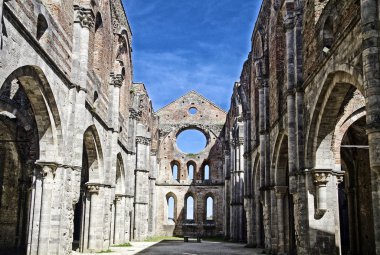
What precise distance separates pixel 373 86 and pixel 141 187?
2683cm

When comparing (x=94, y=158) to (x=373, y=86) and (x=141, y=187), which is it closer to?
(x=141, y=187)

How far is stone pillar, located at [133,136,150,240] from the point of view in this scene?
110 ft

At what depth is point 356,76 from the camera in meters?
10.6

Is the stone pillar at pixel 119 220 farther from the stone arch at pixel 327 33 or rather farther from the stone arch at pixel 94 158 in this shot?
the stone arch at pixel 327 33

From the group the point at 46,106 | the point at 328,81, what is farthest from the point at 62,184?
the point at 328,81

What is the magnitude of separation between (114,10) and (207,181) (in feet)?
77.3

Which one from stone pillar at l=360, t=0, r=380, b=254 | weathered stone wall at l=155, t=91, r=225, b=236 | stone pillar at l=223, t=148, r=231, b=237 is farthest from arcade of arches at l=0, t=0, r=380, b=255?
weathered stone wall at l=155, t=91, r=225, b=236

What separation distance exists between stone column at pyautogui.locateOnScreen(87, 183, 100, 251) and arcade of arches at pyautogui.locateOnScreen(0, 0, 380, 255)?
52mm

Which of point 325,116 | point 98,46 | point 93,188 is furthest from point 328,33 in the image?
point 93,188

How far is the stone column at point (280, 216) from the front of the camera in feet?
59.2

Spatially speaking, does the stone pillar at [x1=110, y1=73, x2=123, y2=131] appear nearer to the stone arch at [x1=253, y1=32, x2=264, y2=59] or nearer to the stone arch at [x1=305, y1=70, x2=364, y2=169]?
the stone arch at [x1=253, y1=32, x2=264, y2=59]

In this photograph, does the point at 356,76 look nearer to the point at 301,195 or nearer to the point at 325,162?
the point at 325,162

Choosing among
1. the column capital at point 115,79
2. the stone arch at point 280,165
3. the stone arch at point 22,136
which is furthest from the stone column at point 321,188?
the column capital at point 115,79

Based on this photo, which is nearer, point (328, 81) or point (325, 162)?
point (328, 81)
